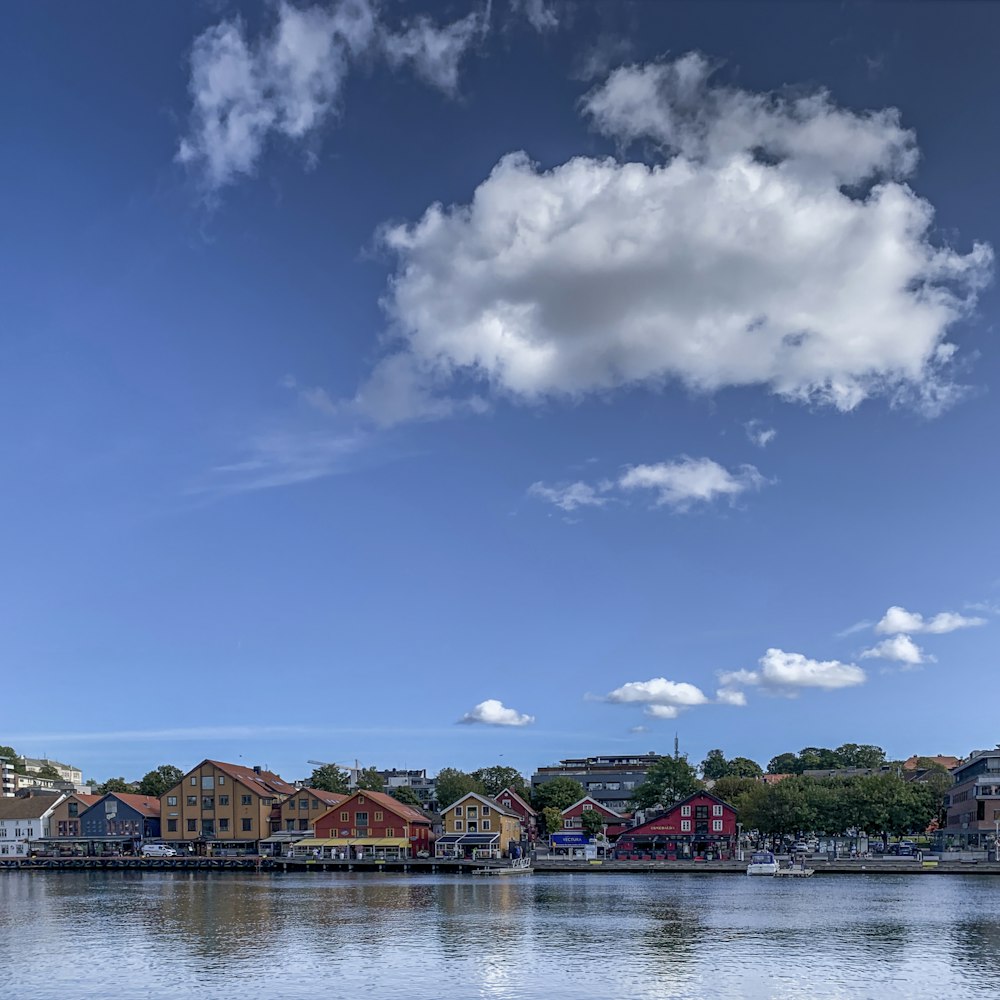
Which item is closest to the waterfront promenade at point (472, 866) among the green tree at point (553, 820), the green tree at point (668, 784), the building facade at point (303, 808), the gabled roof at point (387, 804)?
the gabled roof at point (387, 804)

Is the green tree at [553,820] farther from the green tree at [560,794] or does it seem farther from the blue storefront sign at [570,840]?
the blue storefront sign at [570,840]

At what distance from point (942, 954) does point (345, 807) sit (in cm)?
8209

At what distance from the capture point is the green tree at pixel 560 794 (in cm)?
13962

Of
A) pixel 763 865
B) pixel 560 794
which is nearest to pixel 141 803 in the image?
pixel 560 794

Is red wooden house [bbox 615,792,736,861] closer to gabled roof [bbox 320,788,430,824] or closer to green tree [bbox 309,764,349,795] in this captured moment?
gabled roof [bbox 320,788,430,824]

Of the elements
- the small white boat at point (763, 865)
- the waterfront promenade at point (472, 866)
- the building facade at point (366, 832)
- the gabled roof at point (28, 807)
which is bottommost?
the waterfront promenade at point (472, 866)

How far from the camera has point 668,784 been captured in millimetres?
138500

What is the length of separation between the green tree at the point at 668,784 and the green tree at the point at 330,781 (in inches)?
1565

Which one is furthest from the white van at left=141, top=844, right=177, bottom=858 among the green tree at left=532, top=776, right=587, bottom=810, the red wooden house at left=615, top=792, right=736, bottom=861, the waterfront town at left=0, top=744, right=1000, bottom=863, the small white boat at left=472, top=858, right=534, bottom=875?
the red wooden house at left=615, top=792, right=736, bottom=861

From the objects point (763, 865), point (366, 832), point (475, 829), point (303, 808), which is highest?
point (303, 808)

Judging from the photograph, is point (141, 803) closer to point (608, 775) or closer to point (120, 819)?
point (120, 819)

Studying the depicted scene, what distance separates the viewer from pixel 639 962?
45.5m

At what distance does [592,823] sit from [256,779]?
40170 millimetres

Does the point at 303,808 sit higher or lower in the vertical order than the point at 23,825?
higher
